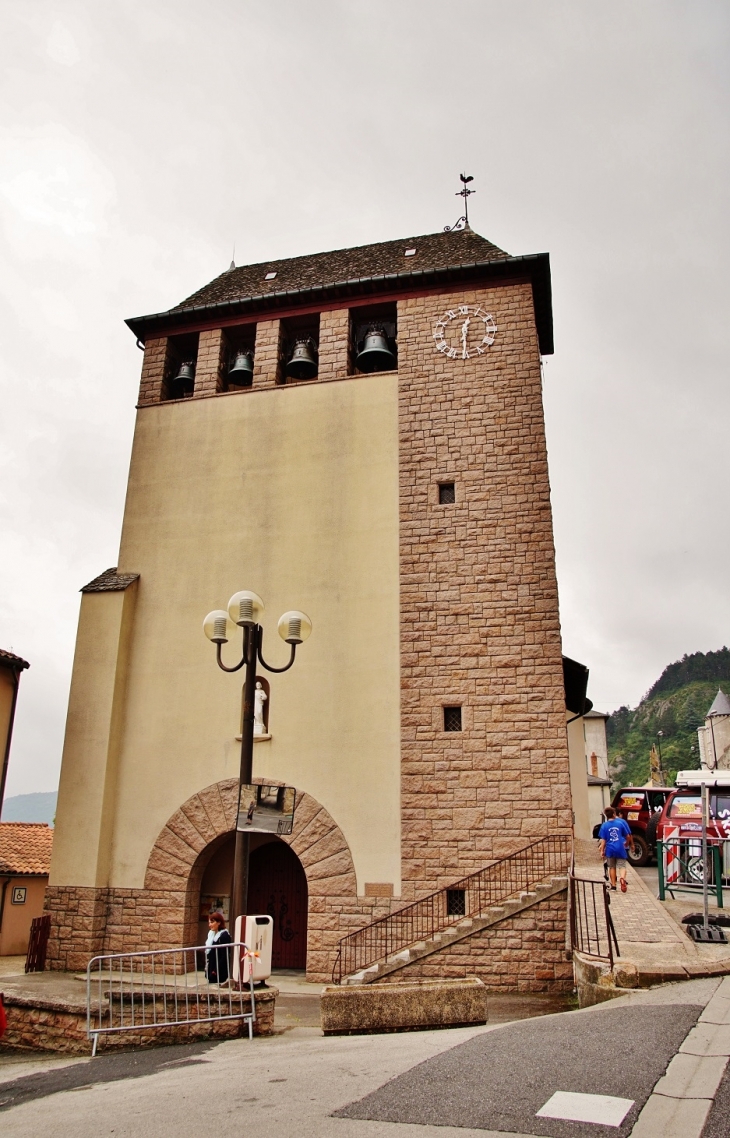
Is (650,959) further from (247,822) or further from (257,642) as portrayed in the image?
(257,642)

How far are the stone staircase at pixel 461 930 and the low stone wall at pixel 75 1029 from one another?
10.8 feet

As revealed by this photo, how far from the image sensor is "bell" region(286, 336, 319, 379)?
1509cm

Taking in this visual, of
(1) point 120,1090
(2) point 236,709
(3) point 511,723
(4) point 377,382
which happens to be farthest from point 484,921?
(4) point 377,382

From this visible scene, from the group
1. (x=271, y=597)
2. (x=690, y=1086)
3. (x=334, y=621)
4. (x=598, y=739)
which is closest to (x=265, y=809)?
(x=690, y=1086)

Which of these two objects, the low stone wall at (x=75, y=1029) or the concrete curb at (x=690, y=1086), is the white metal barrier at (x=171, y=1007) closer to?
the low stone wall at (x=75, y=1029)

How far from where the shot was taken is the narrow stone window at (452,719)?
1235 cm

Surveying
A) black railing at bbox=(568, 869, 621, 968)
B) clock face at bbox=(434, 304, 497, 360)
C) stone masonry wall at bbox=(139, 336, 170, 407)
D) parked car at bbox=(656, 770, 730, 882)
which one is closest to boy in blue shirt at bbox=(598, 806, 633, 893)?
black railing at bbox=(568, 869, 621, 968)

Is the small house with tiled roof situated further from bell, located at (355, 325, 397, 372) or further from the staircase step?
bell, located at (355, 325, 397, 372)

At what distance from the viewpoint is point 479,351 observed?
14.5 m

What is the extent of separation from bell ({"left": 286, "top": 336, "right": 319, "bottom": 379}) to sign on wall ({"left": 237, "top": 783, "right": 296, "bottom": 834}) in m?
9.55

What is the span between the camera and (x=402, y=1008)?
690cm

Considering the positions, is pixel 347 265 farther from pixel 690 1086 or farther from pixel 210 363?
pixel 690 1086

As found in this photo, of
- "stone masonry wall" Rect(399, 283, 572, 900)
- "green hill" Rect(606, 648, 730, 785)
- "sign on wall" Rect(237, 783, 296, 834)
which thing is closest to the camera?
"sign on wall" Rect(237, 783, 296, 834)

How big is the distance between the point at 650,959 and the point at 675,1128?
4021 mm
